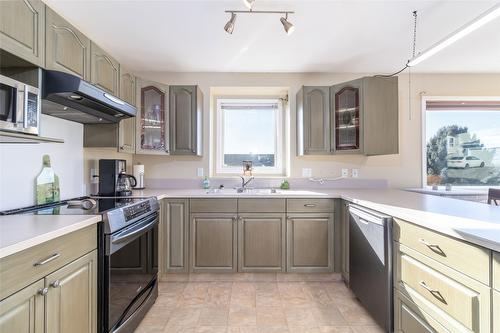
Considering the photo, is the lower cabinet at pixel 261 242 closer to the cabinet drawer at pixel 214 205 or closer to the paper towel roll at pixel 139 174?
the cabinet drawer at pixel 214 205

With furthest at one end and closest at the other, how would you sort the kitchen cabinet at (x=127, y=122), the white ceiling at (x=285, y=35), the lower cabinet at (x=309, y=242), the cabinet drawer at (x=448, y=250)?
the lower cabinet at (x=309, y=242)
the kitchen cabinet at (x=127, y=122)
the white ceiling at (x=285, y=35)
the cabinet drawer at (x=448, y=250)

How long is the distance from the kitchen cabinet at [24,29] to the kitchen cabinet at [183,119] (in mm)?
1451

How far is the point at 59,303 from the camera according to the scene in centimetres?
114

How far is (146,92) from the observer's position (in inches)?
105

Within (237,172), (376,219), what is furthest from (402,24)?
(237,172)

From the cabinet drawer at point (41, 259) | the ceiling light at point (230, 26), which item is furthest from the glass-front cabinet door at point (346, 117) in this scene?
the cabinet drawer at point (41, 259)

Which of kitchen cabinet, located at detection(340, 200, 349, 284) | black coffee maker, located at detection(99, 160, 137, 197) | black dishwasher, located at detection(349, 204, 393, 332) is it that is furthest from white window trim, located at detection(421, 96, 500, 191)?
black coffee maker, located at detection(99, 160, 137, 197)

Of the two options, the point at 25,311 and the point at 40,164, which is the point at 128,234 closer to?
the point at 25,311

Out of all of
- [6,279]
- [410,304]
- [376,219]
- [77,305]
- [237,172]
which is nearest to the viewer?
[6,279]

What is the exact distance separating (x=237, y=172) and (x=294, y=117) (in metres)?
1.04

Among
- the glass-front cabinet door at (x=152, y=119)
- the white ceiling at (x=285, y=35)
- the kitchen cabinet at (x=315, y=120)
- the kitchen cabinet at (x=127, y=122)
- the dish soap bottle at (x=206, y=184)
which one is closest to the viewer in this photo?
the white ceiling at (x=285, y=35)

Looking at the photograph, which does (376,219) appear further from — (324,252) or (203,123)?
(203,123)

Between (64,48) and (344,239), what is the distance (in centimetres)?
269

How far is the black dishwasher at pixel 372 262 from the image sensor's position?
64.1 inches
